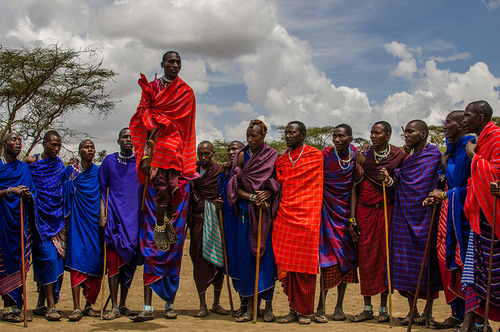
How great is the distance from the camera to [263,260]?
270 inches

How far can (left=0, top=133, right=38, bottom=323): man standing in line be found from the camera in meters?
6.64

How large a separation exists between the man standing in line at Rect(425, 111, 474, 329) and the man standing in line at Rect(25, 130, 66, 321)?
4993mm

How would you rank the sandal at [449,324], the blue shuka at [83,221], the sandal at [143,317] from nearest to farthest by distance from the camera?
the sandal at [449,324], the sandal at [143,317], the blue shuka at [83,221]

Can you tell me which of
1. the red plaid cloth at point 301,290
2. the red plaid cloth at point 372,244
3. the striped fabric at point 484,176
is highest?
the striped fabric at point 484,176

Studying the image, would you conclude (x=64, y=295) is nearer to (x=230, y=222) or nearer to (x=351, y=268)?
(x=230, y=222)

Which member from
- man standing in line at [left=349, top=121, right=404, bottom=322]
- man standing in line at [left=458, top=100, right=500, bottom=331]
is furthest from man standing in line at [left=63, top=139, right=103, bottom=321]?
man standing in line at [left=458, top=100, right=500, bottom=331]

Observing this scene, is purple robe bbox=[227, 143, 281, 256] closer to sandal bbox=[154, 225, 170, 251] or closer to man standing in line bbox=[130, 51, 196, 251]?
man standing in line bbox=[130, 51, 196, 251]

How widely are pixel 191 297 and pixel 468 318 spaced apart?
184 inches

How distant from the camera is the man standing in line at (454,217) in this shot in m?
5.94

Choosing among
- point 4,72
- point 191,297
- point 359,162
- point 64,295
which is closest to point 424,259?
point 359,162

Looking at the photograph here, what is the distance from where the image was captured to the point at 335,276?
6887 millimetres

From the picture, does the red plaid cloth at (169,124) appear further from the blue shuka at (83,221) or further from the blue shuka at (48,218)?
the blue shuka at (48,218)

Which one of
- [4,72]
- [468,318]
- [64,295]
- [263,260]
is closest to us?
[468,318]

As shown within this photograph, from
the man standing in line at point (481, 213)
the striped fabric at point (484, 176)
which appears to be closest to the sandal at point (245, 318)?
the man standing in line at point (481, 213)
